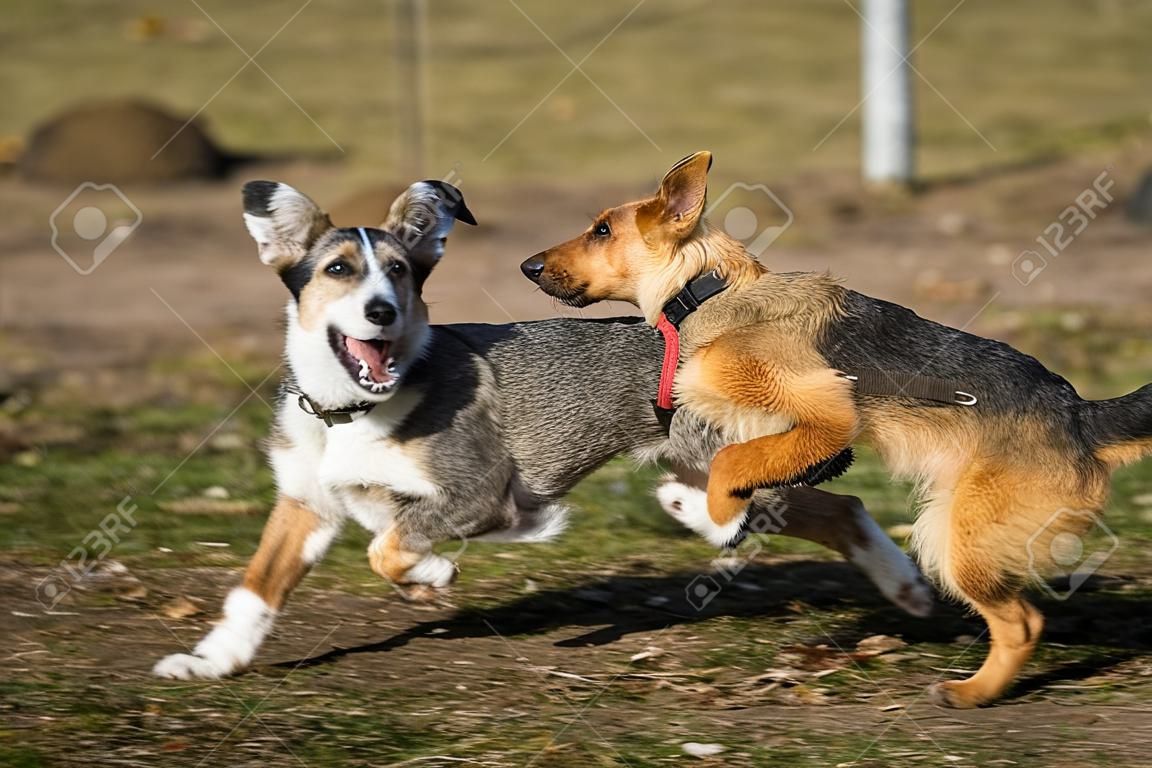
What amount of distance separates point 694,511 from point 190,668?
1740 millimetres

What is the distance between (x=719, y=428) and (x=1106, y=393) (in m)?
4.92

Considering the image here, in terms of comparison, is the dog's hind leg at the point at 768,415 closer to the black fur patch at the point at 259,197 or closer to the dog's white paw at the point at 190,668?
the black fur patch at the point at 259,197

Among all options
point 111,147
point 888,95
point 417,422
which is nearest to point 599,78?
point 888,95

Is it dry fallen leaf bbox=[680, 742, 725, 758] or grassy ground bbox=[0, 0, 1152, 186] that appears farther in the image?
grassy ground bbox=[0, 0, 1152, 186]

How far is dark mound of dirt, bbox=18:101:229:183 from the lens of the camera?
53.0 ft

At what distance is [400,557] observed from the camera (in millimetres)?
5250

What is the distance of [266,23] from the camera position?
21.6m

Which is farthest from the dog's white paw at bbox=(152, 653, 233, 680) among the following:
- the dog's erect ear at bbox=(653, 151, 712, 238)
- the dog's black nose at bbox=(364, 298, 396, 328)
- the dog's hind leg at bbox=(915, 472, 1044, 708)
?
the dog's hind leg at bbox=(915, 472, 1044, 708)

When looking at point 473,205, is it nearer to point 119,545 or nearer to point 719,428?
point 119,545

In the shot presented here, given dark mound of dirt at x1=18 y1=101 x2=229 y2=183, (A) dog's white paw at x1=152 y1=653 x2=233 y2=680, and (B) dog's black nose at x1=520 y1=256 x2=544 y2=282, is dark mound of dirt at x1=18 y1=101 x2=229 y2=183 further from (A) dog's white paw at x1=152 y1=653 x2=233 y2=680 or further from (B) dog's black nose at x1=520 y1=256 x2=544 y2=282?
(A) dog's white paw at x1=152 y1=653 x2=233 y2=680

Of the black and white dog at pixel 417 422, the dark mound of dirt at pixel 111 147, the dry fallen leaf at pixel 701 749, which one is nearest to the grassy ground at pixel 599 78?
the dark mound of dirt at pixel 111 147

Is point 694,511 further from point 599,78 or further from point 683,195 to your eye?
point 599,78

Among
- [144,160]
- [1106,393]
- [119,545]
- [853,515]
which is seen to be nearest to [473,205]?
[144,160]

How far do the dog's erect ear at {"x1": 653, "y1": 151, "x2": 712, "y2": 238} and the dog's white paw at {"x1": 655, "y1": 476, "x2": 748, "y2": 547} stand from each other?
0.90 meters
